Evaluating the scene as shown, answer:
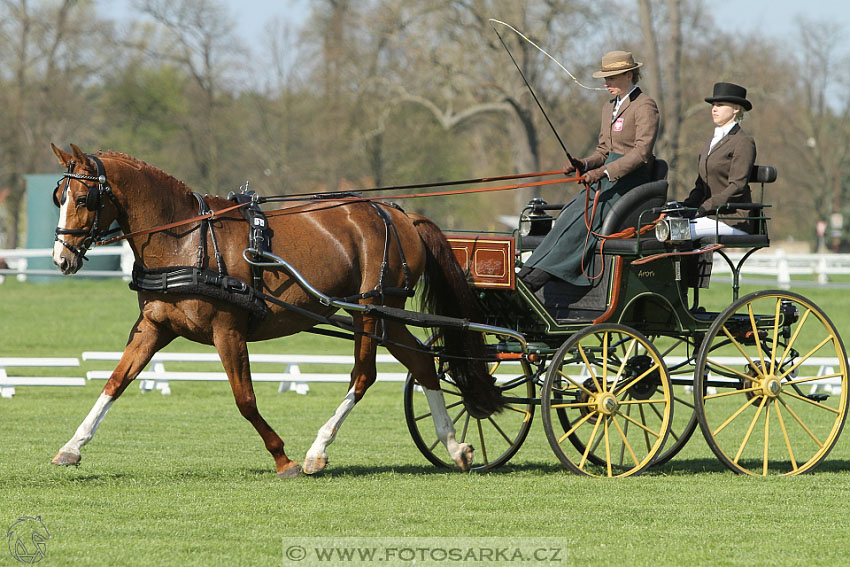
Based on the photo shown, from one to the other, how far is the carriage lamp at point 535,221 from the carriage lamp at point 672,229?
1300 millimetres

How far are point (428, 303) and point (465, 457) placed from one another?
41.9 inches

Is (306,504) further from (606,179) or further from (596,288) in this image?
(606,179)

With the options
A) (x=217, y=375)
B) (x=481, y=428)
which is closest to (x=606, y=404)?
(x=481, y=428)

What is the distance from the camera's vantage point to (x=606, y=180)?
8.17 meters

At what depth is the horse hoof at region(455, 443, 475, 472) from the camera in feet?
25.8

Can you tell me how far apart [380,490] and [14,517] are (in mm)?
2035

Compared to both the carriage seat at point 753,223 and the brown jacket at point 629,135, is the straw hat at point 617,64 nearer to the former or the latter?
the brown jacket at point 629,135

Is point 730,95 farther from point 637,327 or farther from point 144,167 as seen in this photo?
point 144,167

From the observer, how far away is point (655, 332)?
820 centimetres

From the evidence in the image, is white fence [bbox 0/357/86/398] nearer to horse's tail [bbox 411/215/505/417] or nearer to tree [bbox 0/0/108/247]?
horse's tail [bbox 411/215/505/417]

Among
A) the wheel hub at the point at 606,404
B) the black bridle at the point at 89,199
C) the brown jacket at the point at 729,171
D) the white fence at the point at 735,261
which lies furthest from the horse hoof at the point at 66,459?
the white fence at the point at 735,261

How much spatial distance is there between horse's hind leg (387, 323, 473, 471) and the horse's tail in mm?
182

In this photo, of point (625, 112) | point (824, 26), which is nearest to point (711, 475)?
point (625, 112)

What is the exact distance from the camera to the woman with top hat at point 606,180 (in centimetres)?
787
